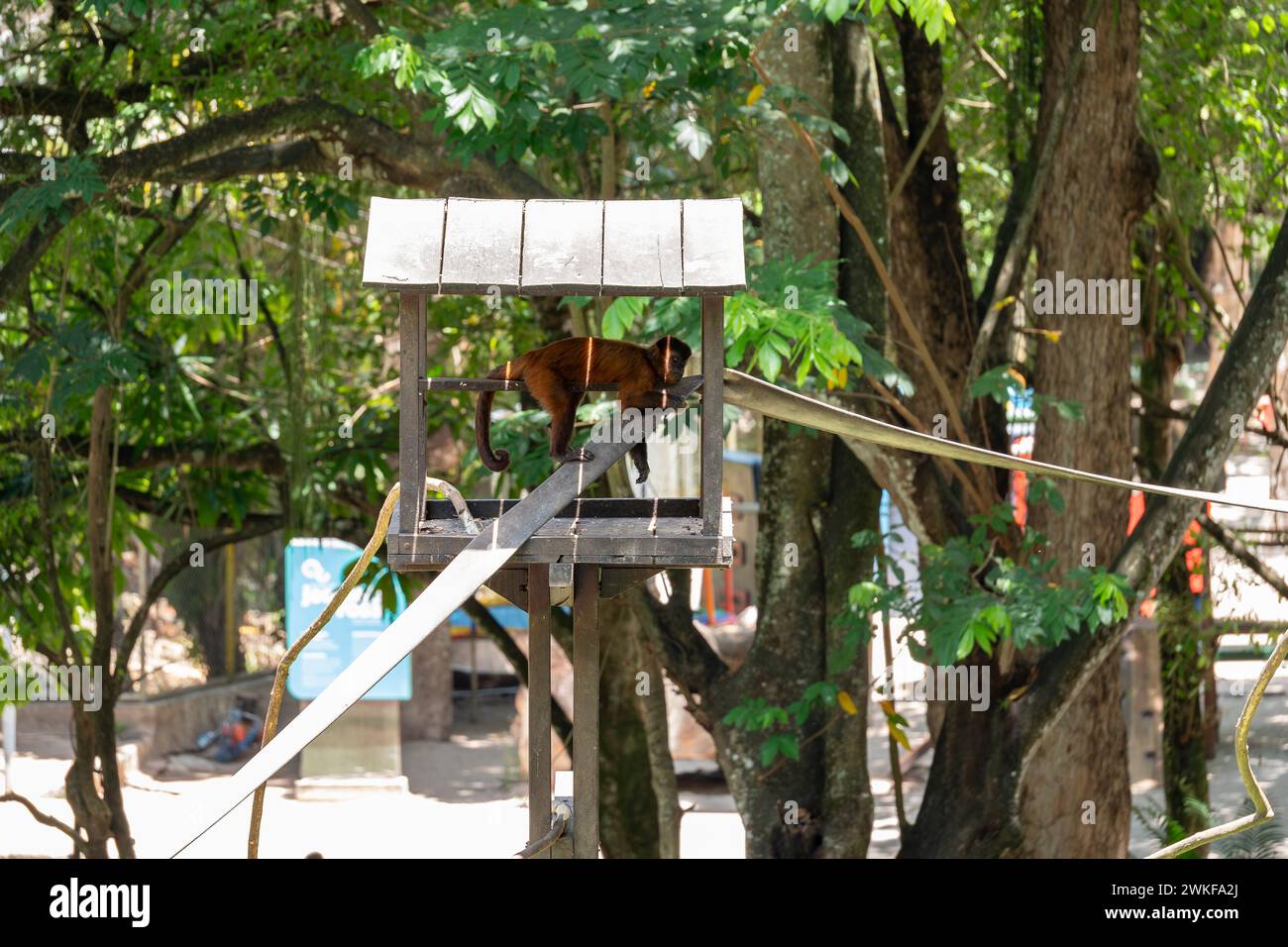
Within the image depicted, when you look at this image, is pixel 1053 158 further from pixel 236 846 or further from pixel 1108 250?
pixel 236 846

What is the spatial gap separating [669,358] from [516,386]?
0.37m

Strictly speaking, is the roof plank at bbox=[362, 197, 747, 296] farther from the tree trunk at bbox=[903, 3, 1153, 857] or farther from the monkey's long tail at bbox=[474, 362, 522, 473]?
the tree trunk at bbox=[903, 3, 1153, 857]

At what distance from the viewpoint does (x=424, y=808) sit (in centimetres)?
1095

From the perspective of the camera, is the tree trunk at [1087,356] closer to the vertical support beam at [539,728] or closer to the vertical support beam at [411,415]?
the vertical support beam at [539,728]

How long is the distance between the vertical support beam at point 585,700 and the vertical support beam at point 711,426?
289 millimetres

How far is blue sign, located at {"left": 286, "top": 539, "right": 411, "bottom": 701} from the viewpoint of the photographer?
9.84 metres

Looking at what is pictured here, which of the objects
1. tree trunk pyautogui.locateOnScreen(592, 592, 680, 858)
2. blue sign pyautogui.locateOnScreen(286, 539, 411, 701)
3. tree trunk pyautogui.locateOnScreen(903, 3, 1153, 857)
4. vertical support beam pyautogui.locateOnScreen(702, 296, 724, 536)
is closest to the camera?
vertical support beam pyautogui.locateOnScreen(702, 296, 724, 536)

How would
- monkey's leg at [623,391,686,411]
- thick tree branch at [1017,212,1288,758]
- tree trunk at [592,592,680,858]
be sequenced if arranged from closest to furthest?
monkey's leg at [623,391,686,411], thick tree branch at [1017,212,1288,758], tree trunk at [592,592,680,858]

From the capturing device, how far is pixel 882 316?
631 cm

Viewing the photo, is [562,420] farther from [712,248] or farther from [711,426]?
[712,248]

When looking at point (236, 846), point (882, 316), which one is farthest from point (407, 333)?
point (236, 846)

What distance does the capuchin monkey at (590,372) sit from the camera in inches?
127

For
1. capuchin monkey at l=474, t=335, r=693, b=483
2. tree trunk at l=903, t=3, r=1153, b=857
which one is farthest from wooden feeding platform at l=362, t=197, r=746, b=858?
tree trunk at l=903, t=3, r=1153, b=857

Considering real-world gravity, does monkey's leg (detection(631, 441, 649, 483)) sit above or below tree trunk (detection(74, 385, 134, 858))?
above
